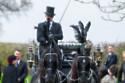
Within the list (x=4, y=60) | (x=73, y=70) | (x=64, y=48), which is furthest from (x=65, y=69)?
(x=4, y=60)

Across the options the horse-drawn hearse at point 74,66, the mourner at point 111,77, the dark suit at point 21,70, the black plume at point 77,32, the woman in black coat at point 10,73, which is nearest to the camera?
the horse-drawn hearse at point 74,66

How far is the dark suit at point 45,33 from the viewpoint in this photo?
15719 millimetres

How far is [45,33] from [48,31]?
5.0 inches

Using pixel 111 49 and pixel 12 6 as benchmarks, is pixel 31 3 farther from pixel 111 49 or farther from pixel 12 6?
pixel 111 49

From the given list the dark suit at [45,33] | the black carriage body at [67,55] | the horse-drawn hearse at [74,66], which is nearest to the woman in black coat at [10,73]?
the horse-drawn hearse at [74,66]

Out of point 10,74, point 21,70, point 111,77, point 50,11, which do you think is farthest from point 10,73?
point 111,77

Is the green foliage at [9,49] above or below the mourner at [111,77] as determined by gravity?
above

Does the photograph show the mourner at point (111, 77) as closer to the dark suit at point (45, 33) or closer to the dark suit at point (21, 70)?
the dark suit at point (45, 33)

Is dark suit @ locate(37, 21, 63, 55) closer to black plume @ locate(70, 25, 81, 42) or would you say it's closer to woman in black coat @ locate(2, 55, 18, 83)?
black plume @ locate(70, 25, 81, 42)

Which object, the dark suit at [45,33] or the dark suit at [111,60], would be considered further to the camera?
the dark suit at [111,60]

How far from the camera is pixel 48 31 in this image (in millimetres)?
15836

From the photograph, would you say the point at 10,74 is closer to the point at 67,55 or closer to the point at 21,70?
the point at 21,70

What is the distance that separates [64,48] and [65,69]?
3.62 ft

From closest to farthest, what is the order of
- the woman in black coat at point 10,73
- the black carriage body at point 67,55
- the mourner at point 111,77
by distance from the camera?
the woman in black coat at point 10,73, the mourner at point 111,77, the black carriage body at point 67,55
